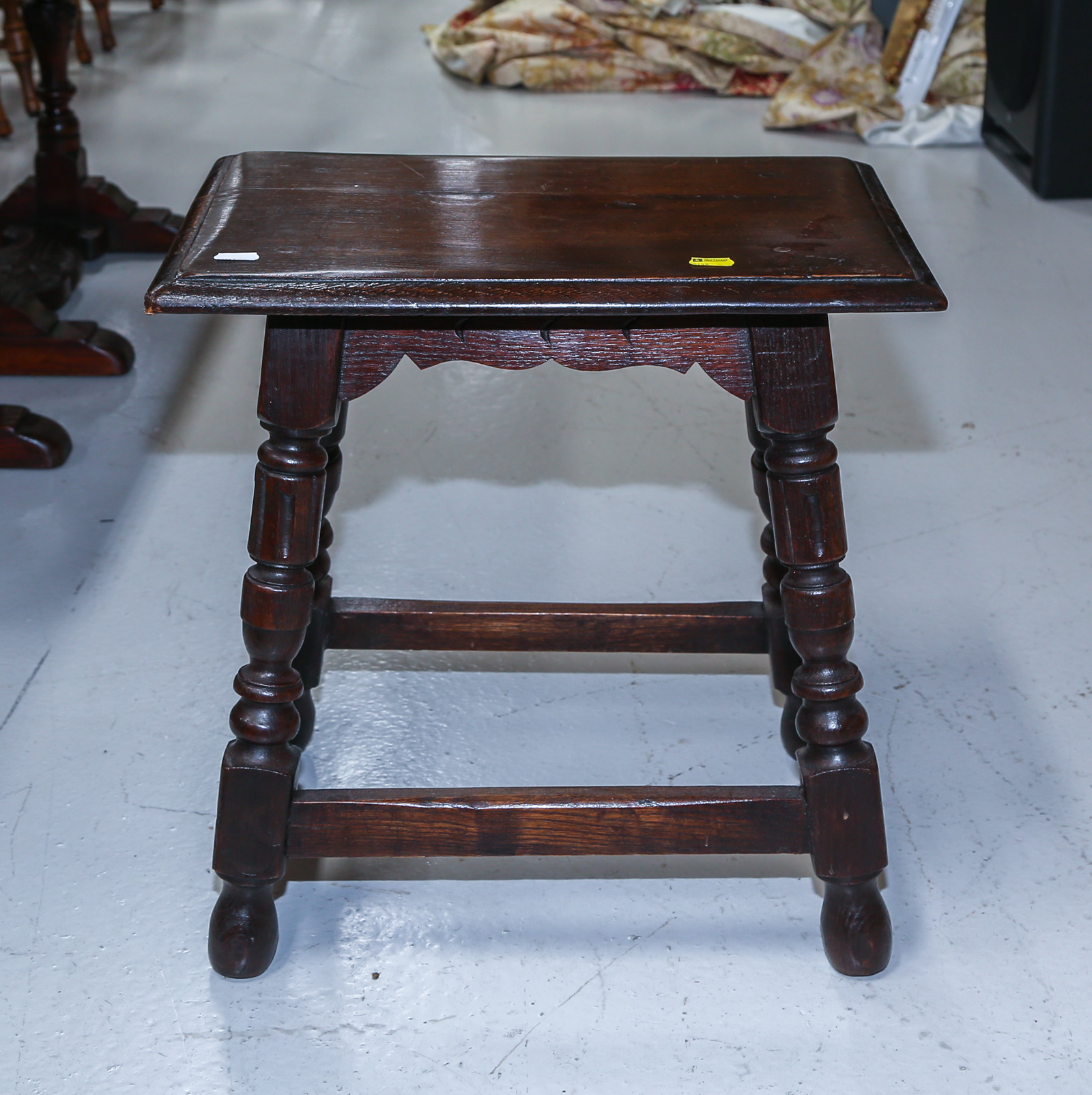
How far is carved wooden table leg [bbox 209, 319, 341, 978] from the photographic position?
3.56 feet

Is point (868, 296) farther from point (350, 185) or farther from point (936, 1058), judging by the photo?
point (936, 1058)

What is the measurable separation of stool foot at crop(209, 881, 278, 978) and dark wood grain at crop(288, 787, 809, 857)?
64 mm

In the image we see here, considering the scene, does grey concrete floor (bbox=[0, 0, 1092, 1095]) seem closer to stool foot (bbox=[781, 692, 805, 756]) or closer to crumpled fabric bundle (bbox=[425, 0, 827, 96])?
stool foot (bbox=[781, 692, 805, 756])

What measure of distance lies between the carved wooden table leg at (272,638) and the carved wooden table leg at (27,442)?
1.04m

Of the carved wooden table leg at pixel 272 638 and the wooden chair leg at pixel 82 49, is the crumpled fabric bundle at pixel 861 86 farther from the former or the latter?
the carved wooden table leg at pixel 272 638

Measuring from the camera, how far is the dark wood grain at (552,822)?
119 cm

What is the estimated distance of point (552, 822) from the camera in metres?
1.19

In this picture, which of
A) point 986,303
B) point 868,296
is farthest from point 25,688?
point 986,303

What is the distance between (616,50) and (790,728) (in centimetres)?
315

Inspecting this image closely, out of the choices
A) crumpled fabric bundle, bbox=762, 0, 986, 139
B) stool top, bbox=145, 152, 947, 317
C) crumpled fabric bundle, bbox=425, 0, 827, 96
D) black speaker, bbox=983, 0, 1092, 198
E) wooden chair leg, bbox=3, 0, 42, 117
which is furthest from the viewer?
crumpled fabric bundle, bbox=425, 0, 827, 96

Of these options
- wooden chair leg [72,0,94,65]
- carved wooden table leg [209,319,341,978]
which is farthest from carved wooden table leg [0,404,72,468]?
wooden chair leg [72,0,94,65]

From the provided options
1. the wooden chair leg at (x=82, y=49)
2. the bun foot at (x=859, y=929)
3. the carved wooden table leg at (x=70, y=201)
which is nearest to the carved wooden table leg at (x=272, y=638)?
the bun foot at (x=859, y=929)

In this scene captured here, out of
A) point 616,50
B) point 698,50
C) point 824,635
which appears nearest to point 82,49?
point 616,50

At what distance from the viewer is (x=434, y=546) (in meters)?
1.89
